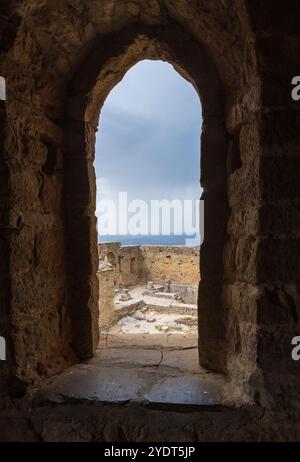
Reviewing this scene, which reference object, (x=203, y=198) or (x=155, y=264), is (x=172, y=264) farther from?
(x=203, y=198)

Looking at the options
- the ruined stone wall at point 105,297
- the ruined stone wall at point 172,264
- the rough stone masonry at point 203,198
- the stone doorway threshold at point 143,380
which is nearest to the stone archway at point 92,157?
the rough stone masonry at point 203,198

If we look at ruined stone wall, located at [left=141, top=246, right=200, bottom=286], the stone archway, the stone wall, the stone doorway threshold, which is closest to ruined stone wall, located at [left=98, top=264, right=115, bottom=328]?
the stone wall

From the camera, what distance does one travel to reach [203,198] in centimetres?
198

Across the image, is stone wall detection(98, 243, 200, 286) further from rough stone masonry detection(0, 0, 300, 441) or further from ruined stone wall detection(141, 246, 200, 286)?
rough stone masonry detection(0, 0, 300, 441)

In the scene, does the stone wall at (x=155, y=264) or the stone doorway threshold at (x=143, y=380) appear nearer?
the stone doorway threshold at (x=143, y=380)

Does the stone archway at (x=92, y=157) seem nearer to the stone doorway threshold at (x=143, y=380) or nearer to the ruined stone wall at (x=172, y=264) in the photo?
the stone doorway threshold at (x=143, y=380)

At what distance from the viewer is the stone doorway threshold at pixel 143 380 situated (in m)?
1.69

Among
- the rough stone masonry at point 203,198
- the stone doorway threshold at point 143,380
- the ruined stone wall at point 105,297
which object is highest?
the rough stone masonry at point 203,198

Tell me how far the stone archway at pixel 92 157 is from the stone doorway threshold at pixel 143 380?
16cm

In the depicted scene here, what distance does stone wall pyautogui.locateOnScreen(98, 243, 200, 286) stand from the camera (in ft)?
62.1

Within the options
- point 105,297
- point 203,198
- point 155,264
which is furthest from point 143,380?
point 155,264

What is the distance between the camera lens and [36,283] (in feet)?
5.99

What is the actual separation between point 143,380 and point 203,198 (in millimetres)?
1189

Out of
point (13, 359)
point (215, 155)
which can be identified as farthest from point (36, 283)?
point (215, 155)
